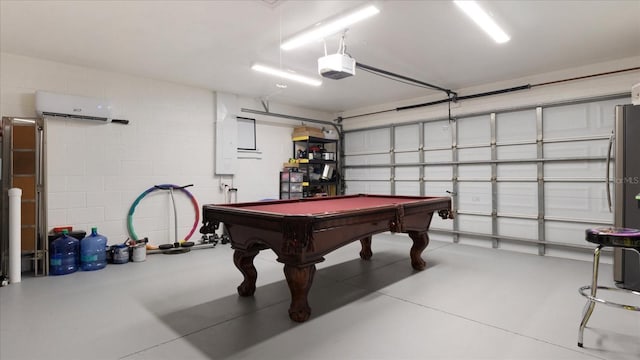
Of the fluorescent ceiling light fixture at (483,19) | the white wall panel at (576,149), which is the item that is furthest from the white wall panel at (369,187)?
the fluorescent ceiling light fixture at (483,19)

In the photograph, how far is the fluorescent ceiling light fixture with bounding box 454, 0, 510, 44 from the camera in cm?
291

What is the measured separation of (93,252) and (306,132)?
4.43 meters

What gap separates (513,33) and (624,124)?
1.55 m

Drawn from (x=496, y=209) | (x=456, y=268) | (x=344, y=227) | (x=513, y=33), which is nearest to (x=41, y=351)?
(x=344, y=227)

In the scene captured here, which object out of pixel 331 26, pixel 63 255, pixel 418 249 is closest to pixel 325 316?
pixel 418 249

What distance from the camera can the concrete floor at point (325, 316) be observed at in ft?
7.33

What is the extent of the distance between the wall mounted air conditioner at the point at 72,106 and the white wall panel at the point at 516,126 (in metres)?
6.35

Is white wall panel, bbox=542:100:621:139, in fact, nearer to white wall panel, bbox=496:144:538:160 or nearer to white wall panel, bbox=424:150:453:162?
white wall panel, bbox=496:144:538:160

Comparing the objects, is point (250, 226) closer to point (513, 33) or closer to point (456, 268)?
point (456, 268)

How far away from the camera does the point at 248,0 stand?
2.95m

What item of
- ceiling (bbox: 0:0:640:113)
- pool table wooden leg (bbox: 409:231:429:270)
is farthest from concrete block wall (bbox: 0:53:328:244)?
pool table wooden leg (bbox: 409:231:429:270)

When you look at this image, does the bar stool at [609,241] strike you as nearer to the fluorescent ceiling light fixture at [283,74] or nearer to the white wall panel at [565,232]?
the white wall panel at [565,232]

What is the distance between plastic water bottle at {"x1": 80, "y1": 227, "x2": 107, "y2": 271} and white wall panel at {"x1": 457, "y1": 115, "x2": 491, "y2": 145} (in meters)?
6.17

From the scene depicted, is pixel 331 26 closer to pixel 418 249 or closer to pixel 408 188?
pixel 418 249
